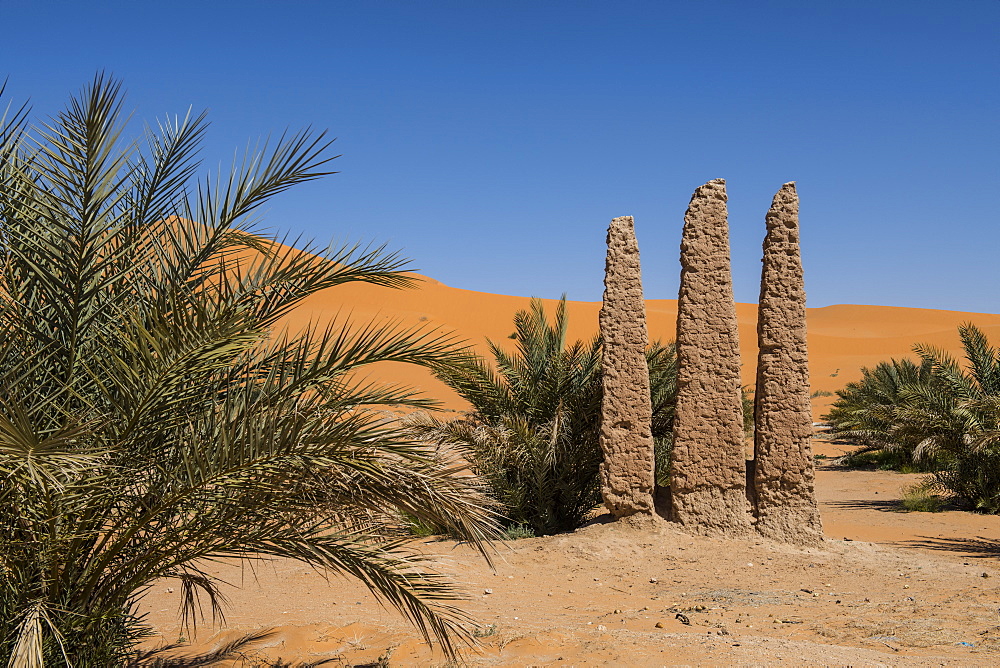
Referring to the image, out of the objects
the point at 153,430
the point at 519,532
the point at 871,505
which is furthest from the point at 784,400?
the point at 153,430

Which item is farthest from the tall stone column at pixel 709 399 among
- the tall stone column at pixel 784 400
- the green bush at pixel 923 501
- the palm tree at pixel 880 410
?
the palm tree at pixel 880 410

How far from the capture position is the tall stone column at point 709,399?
905 centimetres

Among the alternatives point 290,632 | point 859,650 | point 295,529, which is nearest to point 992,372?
point 859,650

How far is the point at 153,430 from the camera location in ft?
12.1

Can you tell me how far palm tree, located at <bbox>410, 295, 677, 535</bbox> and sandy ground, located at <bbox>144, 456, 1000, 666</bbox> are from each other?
95 cm

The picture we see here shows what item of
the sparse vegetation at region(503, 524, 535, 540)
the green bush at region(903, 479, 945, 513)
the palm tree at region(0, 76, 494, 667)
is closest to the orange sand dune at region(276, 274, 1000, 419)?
the green bush at region(903, 479, 945, 513)

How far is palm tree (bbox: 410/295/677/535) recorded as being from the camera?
10094 mm

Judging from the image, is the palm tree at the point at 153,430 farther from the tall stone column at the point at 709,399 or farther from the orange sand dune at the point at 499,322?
the orange sand dune at the point at 499,322

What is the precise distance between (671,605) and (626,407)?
2.78m

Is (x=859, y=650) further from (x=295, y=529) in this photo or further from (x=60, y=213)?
(x=60, y=213)

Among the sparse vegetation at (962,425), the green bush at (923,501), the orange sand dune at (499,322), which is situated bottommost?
the green bush at (923,501)

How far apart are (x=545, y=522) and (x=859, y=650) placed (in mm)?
5449

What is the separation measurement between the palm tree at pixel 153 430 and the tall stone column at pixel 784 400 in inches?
238

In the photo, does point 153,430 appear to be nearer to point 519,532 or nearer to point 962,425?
point 519,532
